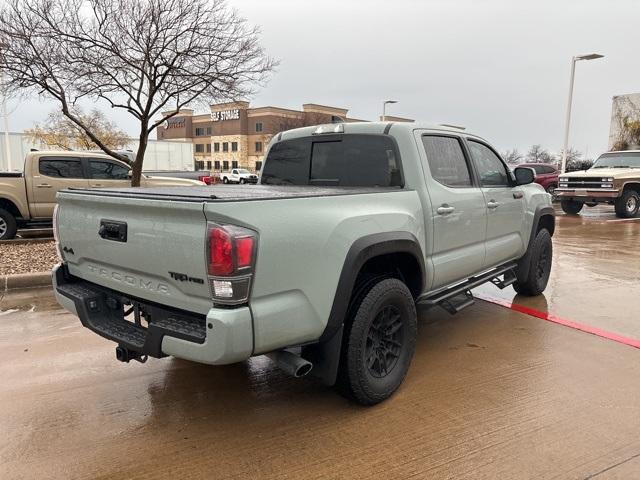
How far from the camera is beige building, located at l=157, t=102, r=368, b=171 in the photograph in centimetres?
7312

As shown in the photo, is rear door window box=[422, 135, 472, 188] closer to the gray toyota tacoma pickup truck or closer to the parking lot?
the gray toyota tacoma pickup truck

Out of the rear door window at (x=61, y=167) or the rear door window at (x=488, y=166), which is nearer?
the rear door window at (x=488, y=166)

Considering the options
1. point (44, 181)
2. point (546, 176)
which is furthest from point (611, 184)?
point (44, 181)

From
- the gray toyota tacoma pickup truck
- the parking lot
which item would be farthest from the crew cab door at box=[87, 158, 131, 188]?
the gray toyota tacoma pickup truck

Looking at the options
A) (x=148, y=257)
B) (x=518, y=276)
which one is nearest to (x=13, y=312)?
(x=148, y=257)

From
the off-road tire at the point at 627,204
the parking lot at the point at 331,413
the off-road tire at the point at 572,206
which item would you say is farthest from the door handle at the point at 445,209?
the off-road tire at the point at 572,206

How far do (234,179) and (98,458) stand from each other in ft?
158

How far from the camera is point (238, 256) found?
Answer: 7.77ft

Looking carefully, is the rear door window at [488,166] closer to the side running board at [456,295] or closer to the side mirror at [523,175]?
the side mirror at [523,175]

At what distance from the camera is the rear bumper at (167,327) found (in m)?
2.39

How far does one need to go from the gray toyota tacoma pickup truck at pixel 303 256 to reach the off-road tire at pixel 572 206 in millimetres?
14573

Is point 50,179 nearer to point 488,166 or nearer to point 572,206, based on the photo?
point 488,166

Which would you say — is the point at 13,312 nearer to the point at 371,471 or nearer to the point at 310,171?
the point at 310,171

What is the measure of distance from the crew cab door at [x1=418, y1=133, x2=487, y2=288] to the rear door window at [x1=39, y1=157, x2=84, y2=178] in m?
8.84
